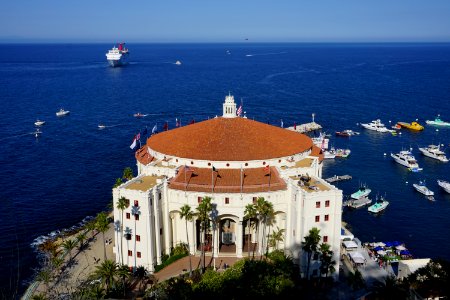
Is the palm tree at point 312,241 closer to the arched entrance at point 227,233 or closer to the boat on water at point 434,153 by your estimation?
the arched entrance at point 227,233

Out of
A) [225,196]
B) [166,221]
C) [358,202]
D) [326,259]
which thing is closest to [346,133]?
[358,202]

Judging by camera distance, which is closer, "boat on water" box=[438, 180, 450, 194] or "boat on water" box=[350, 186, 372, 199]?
"boat on water" box=[350, 186, 372, 199]

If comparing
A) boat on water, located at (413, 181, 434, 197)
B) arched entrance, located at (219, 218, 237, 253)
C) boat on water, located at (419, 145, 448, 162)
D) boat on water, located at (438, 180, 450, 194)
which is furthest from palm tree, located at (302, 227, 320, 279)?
boat on water, located at (419, 145, 448, 162)

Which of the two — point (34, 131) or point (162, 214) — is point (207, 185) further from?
→ point (34, 131)

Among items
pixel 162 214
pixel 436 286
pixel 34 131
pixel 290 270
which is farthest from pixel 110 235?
pixel 34 131

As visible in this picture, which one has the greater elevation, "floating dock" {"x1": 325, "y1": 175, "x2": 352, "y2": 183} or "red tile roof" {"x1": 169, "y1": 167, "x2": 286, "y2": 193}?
"red tile roof" {"x1": 169, "y1": 167, "x2": 286, "y2": 193}

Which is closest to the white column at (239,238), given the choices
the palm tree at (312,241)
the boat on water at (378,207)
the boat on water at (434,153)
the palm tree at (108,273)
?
the palm tree at (312,241)

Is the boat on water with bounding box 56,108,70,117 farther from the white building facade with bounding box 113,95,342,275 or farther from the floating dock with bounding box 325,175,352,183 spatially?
the white building facade with bounding box 113,95,342,275
